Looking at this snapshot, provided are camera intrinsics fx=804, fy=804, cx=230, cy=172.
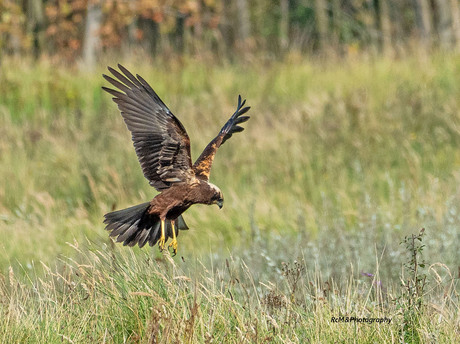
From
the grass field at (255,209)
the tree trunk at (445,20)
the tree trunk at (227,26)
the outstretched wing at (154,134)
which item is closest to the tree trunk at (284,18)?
the tree trunk at (227,26)

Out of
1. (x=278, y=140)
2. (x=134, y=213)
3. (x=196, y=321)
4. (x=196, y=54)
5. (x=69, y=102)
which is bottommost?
(x=196, y=321)

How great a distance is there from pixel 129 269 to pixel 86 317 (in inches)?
12.8

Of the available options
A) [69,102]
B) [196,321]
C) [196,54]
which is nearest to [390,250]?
[196,321]

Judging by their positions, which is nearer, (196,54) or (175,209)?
(175,209)

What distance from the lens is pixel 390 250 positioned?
5250mm

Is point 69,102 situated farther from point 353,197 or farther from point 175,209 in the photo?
point 175,209

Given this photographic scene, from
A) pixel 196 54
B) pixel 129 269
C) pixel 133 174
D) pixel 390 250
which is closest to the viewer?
pixel 129 269

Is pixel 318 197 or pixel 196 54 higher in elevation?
pixel 196 54

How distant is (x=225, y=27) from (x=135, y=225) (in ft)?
58.5

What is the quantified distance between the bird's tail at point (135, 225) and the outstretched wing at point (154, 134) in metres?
0.21

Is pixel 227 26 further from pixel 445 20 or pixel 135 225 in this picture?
A: pixel 135 225

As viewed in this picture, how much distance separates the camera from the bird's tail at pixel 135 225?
4.79 m

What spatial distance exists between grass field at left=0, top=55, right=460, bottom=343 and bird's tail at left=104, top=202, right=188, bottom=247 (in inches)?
10.2

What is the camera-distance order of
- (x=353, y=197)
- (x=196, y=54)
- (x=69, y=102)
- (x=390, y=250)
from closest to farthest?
(x=390, y=250), (x=353, y=197), (x=69, y=102), (x=196, y=54)
